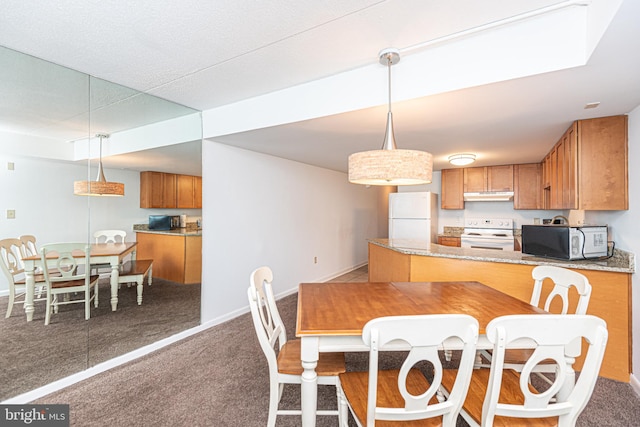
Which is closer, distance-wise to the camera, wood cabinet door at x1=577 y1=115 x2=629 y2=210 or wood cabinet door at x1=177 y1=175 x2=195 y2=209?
wood cabinet door at x1=577 y1=115 x2=629 y2=210

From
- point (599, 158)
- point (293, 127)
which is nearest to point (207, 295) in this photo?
point (293, 127)

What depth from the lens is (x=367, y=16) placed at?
5.26 feet

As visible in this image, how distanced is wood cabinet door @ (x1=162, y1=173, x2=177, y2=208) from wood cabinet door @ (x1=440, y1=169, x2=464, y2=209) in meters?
4.36

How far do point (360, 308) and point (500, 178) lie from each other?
13.8 ft

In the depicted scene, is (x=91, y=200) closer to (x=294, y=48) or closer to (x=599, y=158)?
(x=294, y=48)

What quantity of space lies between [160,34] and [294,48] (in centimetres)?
84

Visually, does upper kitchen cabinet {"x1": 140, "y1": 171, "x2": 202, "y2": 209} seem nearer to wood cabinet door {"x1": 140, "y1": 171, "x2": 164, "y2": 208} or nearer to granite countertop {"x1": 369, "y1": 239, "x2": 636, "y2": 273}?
wood cabinet door {"x1": 140, "y1": 171, "x2": 164, "y2": 208}

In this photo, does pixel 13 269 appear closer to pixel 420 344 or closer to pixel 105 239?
pixel 105 239

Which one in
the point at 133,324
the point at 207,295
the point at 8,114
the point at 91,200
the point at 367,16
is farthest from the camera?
the point at 207,295

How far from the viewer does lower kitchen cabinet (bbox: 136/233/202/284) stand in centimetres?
→ 277

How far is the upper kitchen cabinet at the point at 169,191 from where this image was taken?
267 cm

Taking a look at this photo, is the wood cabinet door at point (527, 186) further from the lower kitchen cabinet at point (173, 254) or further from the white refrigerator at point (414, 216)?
the lower kitchen cabinet at point (173, 254)

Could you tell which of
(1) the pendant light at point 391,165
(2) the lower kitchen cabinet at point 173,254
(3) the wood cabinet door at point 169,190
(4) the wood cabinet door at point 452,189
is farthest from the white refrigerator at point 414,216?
(3) the wood cabinet door at point 169,190

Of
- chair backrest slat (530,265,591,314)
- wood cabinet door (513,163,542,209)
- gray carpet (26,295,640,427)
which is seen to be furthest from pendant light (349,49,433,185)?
wood cabinet door (513,163,542,209)
